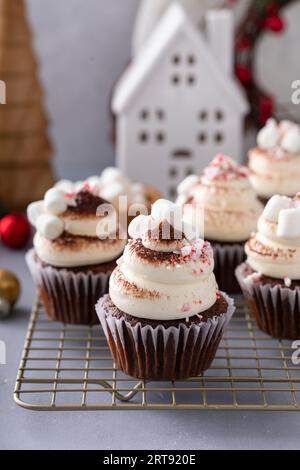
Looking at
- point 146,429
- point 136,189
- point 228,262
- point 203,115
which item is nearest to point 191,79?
point 203,115

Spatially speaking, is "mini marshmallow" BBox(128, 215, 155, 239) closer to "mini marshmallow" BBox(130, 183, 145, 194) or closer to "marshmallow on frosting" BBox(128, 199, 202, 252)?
"marshmallow on frosting" BBox(128, 199, 202, 252)

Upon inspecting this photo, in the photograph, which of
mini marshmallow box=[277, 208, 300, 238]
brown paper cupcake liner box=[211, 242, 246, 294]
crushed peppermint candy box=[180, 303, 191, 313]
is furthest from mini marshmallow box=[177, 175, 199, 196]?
crushed peppermint candy box=[180, 303, 191, 313]

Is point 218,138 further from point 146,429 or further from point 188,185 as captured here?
point 146,429

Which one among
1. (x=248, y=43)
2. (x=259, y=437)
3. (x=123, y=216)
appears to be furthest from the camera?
(x=248, y=43)

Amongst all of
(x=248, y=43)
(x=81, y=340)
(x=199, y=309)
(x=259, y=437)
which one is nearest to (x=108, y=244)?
(x=81, y=340)

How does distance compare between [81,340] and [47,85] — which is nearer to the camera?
[81,340]

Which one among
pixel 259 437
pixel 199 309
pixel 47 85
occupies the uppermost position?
pixel 47 85

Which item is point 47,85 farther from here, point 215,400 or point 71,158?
point 215,400
